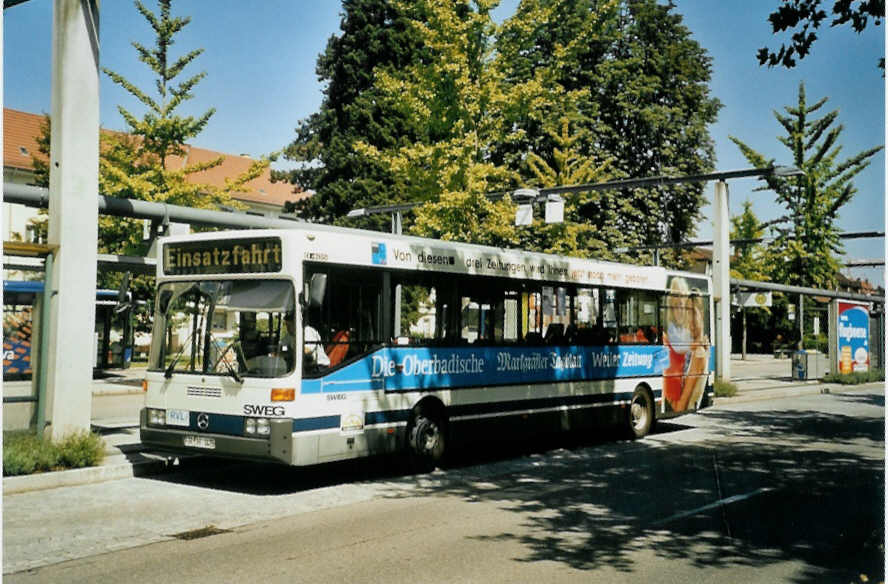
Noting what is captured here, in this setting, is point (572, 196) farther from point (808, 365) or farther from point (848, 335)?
point (848, 335)

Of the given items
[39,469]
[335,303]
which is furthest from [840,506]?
[39,469]

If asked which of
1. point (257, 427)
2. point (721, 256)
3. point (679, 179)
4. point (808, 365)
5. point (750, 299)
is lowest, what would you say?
point (257, 427)

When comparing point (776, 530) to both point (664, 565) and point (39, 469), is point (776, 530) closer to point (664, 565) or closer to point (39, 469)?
point (664, 565)

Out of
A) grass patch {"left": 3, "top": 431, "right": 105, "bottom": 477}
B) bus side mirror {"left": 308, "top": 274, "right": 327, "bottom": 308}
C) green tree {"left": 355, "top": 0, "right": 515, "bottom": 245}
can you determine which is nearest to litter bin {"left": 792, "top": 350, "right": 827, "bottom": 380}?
green tree {"left": 355, "top": 0, "right": 515, "bottom": 245}

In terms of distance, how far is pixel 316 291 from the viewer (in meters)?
10.1

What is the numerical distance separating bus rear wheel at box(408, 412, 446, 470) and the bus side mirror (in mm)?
2564

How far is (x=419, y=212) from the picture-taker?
24297mm

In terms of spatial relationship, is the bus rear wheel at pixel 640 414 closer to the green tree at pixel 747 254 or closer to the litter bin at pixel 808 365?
the litter bin at pixel 808 365

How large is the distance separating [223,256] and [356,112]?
3409cm

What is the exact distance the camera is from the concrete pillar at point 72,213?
10.9 m

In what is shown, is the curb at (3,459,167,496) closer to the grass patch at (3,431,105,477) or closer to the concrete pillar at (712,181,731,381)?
the grass patch at (3,431,105,477)

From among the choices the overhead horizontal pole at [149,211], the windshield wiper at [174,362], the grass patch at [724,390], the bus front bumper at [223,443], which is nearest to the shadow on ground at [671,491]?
the bus front bumper at [223,443]

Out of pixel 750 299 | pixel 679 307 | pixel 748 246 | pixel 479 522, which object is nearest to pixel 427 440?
pixel 479 522

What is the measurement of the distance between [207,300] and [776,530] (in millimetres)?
6824
